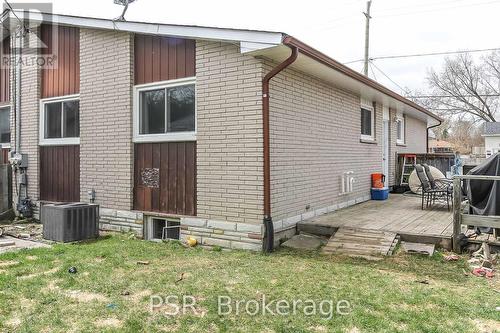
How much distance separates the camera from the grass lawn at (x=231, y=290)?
328cm

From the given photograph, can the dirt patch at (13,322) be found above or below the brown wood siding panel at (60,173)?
below

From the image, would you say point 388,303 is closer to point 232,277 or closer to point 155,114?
point 232,277

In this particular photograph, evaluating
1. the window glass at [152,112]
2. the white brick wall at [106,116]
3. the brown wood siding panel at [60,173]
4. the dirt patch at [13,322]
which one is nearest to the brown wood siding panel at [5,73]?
the brown wood siding panel at [60,173]

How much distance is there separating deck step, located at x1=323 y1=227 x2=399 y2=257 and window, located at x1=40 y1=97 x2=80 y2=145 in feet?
18.0

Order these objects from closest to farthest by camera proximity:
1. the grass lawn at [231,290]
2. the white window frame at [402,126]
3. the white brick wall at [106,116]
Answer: the grass lawn at [231,290]
the white brick wall at [106,116]
the white window frame at [402,126]

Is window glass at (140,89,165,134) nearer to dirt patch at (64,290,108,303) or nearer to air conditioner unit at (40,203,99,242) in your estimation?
air conditioner unit at (40,203,99,242)

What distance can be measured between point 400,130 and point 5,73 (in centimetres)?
1225

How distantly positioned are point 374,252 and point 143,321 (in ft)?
11.0

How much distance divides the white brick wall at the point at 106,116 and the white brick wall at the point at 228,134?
1.66 m

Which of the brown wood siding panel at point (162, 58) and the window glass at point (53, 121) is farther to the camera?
the window glass at point (53, 121)

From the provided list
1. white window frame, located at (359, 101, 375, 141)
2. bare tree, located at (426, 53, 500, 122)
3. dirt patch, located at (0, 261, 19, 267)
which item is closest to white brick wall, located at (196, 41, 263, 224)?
dirt patch, located at (0, 261, 19, 267)

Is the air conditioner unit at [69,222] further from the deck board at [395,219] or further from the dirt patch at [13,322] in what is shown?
the deck board at [395,219]

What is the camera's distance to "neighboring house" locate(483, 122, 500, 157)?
3167 cm

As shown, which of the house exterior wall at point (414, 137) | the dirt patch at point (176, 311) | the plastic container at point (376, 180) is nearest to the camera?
the dirt patch at point (176, 311)
